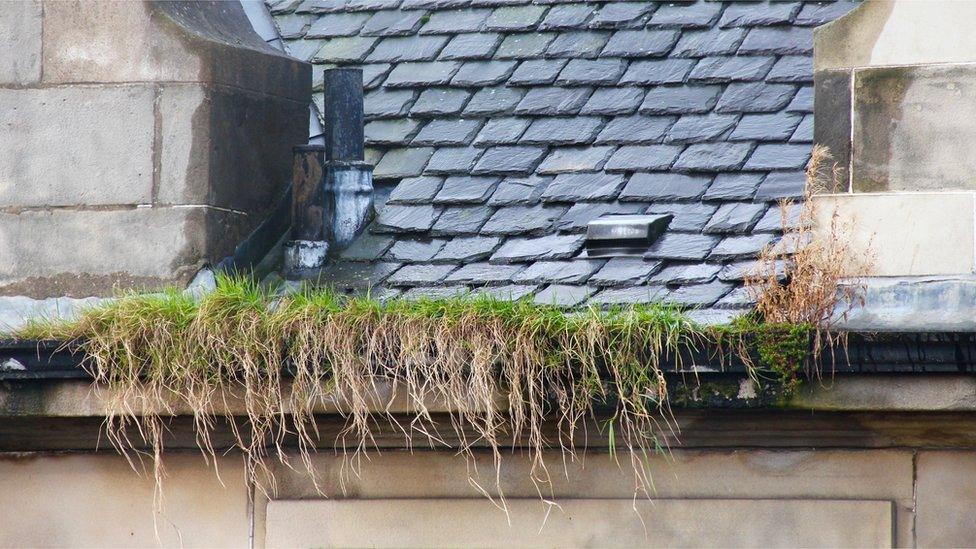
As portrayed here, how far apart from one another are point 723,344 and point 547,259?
0.83 meters

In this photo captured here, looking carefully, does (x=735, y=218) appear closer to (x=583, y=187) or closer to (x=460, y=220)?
(x=583, y=187)

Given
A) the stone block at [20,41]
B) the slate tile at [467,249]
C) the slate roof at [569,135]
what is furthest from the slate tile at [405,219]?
the stone block at [20,41]

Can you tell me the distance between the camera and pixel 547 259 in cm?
458

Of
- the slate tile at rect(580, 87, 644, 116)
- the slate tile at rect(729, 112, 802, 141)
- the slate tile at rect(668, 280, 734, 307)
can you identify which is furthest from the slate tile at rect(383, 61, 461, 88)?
the slate tile at rect(668, 280, 734, 307)

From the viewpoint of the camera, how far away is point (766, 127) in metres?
4.98

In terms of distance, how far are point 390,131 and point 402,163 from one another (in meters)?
0.21

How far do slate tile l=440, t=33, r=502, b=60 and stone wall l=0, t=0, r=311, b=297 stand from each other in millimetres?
958

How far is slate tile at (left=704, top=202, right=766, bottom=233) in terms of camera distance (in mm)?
4527

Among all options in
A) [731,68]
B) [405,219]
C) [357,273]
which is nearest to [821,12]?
[731,68]

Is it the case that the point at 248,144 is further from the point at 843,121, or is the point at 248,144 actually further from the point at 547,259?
the point at 843,121

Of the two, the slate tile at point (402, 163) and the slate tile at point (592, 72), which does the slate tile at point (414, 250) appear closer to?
the slate tile at point (402, 163)

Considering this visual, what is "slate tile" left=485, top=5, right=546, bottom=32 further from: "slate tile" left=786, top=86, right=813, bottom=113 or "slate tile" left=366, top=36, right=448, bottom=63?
"slate tile" left=786, top=86, right=813, bottom=113

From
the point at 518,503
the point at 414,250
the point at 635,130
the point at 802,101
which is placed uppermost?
the point at 802,101

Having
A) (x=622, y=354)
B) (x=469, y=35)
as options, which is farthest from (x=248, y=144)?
(x=622, y=354)
